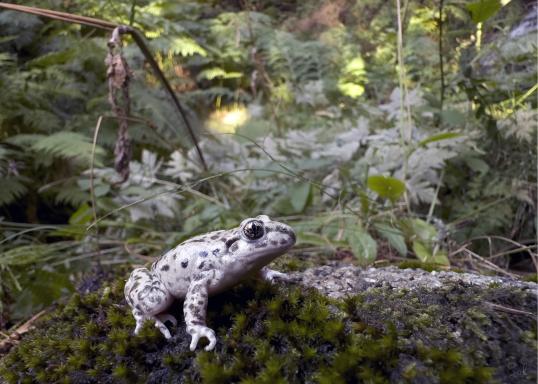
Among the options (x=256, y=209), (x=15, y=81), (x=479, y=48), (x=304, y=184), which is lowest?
(x=256, y=209)

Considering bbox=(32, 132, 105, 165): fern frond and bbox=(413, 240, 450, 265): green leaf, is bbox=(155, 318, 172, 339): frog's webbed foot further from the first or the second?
bbox=(32, 132, 105, 165): fern frond

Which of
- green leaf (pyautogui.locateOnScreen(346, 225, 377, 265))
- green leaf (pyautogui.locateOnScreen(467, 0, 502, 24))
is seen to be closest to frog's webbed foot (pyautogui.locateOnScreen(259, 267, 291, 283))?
green leaf (pyautogui.locateOnScreen(346, 225, 377, 265))

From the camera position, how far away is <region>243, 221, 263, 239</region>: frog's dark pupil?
1.43 meters

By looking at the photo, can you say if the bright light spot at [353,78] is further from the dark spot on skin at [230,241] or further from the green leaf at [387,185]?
the dark spot on skin at [230,241]

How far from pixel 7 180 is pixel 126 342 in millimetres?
2728

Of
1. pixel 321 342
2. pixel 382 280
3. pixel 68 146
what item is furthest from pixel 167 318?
pixel 68 146

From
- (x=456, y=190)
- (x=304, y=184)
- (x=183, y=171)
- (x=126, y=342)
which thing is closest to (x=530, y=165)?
(x=456, y=190)

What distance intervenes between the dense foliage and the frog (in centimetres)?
40

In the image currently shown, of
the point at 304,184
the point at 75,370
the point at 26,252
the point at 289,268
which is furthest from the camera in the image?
the point at 304,184

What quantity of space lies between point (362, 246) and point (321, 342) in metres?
1.03

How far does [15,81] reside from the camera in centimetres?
389

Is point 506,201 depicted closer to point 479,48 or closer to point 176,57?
point 479,48

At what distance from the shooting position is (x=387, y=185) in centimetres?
219

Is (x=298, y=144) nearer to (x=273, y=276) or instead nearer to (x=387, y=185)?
(x=387, y=185)
